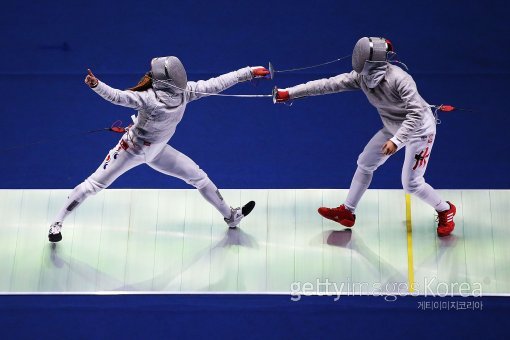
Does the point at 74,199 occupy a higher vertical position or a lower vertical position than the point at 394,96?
lower

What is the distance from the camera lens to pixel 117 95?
5.50 metres

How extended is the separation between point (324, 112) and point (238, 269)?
160cm

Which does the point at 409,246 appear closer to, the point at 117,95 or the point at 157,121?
the point at 157,121

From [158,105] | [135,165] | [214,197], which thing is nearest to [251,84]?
[214,197]

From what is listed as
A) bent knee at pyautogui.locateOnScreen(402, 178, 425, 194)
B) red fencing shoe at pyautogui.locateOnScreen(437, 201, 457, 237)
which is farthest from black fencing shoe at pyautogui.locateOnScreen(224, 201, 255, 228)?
red fencing shoe at pyautogui.locateOnScreen(437, 201, 457, 237)

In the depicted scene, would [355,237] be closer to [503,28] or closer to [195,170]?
[195,170]

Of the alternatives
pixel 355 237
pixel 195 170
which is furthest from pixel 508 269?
pixel 195 170

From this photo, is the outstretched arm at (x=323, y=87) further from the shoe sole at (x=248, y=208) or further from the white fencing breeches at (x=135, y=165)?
the shoe sole at (x=248, y=208)

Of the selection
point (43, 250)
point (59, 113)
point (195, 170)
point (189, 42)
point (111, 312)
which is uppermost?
point (189, 42)

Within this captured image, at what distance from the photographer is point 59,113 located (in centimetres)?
718

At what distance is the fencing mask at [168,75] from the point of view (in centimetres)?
553

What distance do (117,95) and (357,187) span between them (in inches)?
67.0

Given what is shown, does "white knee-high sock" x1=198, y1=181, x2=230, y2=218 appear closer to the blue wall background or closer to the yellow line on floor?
the blue wall background

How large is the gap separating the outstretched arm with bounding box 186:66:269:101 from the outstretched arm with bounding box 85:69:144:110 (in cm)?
32
